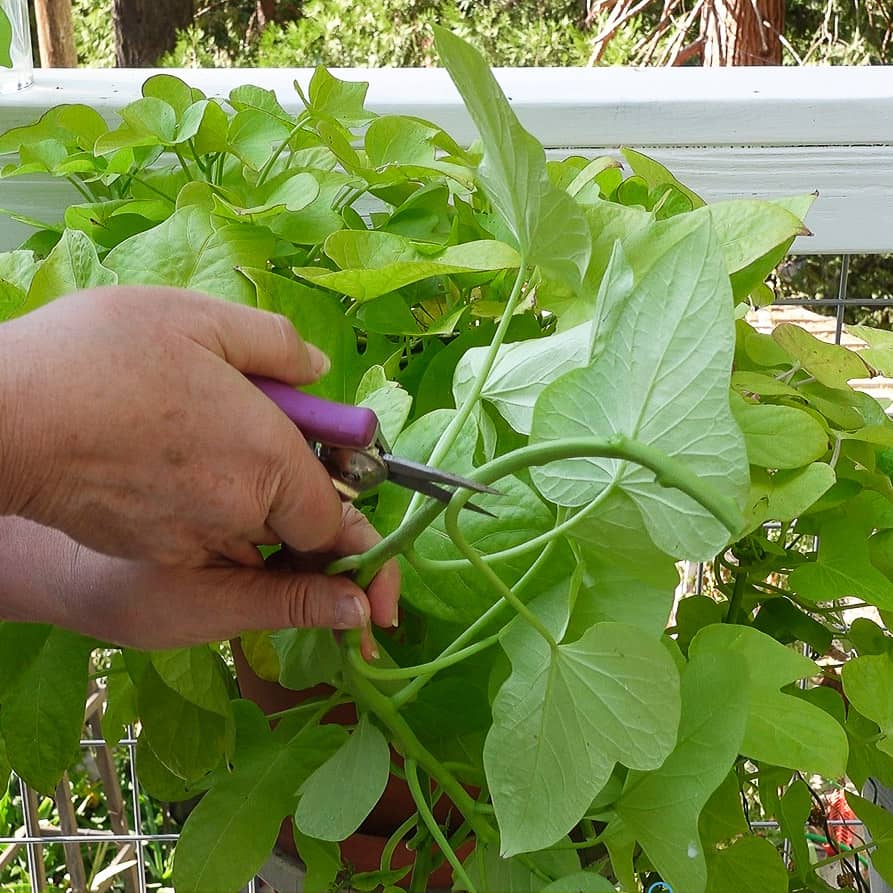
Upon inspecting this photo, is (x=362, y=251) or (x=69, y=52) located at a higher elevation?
(x=362, y=251)

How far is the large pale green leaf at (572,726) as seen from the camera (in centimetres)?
23

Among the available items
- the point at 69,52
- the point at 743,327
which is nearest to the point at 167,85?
the point at 743,327

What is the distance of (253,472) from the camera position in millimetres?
216

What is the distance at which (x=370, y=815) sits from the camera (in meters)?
0.33

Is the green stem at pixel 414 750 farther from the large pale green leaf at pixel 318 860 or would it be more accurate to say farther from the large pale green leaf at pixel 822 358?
the large pale green leaf at pixel 822 358

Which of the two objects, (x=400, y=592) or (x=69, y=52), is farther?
(x=69, y=52)

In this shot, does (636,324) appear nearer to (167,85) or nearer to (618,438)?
(618,438)

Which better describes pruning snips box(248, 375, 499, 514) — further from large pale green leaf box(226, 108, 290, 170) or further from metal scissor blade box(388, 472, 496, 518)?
large pale green leaf box(226, 108, 290, 170)

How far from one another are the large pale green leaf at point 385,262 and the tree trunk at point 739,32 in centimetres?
208

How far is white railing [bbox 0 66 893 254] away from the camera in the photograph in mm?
484

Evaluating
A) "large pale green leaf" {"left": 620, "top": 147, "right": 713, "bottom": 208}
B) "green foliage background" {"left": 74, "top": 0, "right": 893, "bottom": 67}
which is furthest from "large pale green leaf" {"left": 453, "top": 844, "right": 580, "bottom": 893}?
"green foliage background" {"left": 74, "top": 0, "right": 893, "bottom": 67}

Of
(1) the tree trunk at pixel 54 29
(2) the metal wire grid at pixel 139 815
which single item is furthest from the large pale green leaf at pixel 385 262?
(1) the tree trunk at pixel 54 29

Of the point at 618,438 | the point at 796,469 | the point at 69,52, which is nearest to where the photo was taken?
the point at 618,438

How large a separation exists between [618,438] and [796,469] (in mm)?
122
